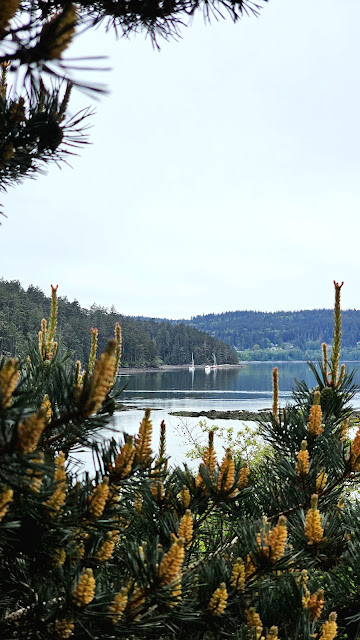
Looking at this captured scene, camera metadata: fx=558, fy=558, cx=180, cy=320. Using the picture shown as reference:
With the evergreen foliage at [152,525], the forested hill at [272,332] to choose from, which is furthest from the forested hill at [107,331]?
the evergreen foliage at [152,525]

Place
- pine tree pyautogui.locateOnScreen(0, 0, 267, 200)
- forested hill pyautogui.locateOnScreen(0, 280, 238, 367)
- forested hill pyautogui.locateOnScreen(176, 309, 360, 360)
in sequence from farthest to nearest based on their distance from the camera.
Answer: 1. forested hill pyautogui.locateOnScreen(176, 309, 360, 360)
2. forested hill pyautogui.locateOnScreen(0, 280, 238, 367)
3. pine tree pyautogui.locateOnScreen(0, 0, 267, 200)

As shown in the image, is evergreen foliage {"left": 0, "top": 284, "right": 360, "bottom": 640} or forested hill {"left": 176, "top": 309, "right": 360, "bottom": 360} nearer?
evergreen foliage {"left": 0, "top": 284, "right": 360, "bottom": 640}

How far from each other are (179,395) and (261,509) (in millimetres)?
47759

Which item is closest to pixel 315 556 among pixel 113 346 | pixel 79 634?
pixel 79 634

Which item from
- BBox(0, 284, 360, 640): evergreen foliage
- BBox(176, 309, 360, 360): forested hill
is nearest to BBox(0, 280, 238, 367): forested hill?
BBox(176, 309, 360, 360): forested hill

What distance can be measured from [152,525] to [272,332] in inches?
3598

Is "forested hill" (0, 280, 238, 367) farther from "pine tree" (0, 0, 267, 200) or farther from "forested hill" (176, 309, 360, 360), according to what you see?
"pine tree" (0, 0, 267, 200)

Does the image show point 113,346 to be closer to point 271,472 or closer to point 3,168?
point 3,168

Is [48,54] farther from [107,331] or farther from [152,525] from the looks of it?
[107,331]

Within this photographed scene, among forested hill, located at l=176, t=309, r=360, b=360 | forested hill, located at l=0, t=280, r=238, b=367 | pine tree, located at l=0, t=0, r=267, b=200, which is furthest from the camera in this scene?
forested hill, located at l=176, t=309, r=360, b=360

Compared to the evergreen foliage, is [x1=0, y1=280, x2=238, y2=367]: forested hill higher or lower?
higher

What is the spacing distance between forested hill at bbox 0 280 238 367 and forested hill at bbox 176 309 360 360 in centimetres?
349

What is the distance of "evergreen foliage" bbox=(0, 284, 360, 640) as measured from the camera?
113 centimetres

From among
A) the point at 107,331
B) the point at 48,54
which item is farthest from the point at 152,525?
the point at 107,331
